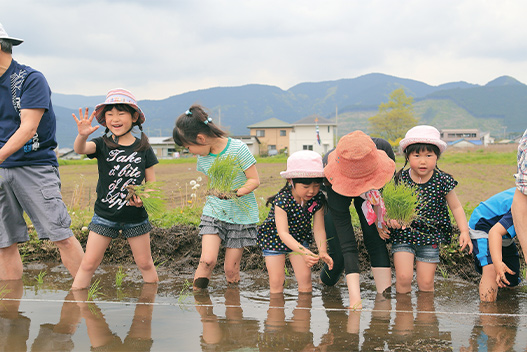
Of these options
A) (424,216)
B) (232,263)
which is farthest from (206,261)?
(424,216)

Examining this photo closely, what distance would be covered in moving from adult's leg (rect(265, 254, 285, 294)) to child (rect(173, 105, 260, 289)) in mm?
308

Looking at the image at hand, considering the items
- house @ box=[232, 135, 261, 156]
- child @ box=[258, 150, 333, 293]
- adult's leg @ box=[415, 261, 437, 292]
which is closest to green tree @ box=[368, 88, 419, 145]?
house @ box=[232, 135, 261, 156]

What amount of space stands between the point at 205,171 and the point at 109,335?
5.83ft

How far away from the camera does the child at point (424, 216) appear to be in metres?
3.99

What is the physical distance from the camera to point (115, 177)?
13.1ft

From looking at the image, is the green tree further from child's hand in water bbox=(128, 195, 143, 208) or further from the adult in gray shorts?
the adult in gray shorts

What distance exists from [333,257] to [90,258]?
202cm

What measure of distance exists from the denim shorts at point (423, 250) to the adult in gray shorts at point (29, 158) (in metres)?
2.72

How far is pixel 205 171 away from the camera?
4.29 meters

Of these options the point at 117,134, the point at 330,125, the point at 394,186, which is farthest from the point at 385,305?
the point at 330,125

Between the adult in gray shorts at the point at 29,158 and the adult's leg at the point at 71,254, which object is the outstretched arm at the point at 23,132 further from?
the adult's leg at the point at 71,254

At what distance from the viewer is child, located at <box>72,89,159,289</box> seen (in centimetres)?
395

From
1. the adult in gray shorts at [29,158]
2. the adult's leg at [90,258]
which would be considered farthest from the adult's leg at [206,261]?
the adult in gray shorts at [29,158]

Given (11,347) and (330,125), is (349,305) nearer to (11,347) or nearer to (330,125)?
(11,347)
